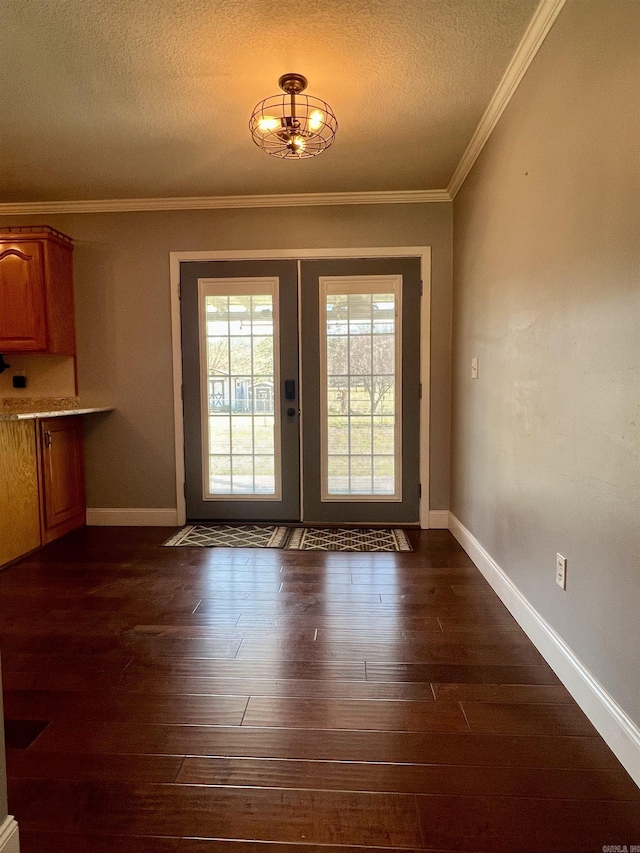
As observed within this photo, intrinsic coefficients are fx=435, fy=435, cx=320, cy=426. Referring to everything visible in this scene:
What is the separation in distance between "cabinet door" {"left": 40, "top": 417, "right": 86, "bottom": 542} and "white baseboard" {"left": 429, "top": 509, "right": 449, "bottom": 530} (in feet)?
9.11

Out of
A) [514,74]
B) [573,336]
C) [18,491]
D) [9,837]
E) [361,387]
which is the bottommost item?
[9,837]

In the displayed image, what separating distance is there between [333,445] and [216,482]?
3.22 feet

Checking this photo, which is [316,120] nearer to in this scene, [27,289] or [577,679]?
[27,289]

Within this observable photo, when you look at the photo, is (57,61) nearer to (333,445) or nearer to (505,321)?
(505,321)

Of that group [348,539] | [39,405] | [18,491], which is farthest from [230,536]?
[39,405]

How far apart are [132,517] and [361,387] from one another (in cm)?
211

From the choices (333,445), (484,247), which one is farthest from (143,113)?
(333,445)

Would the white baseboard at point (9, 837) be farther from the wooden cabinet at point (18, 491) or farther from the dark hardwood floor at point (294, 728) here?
the wooden cabinet at point (18, 491)

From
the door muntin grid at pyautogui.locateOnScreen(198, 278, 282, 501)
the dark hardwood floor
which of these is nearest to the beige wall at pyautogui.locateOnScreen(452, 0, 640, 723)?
the dark hardwood floor

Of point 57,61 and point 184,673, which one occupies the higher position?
point 57,61

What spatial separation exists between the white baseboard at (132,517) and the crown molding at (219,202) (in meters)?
2.35

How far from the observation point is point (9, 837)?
92 cm

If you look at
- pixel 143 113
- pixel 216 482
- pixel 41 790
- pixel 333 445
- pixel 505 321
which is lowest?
pixel 41 790

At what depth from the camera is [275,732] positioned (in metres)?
1.35
